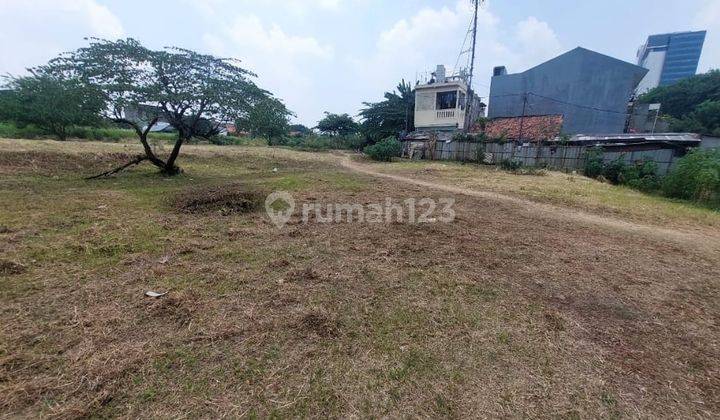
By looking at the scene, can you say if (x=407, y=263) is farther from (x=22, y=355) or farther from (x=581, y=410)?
(x=22, y=355)

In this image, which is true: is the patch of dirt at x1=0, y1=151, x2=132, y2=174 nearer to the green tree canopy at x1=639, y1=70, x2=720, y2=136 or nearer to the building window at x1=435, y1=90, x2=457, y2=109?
the building window at x1=435, y1=90, x2=457, y2=109

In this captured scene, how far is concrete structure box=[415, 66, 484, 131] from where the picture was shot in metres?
23.9

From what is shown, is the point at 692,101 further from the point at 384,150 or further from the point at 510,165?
the point at 384,150

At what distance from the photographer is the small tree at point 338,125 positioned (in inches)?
1266

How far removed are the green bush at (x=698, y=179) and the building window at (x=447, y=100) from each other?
15986mm

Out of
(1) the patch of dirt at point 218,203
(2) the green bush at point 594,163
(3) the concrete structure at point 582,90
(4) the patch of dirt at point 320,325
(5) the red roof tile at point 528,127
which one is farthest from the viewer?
(3) the concrete structure at point 582,90

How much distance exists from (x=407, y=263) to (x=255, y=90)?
8527 millimetres

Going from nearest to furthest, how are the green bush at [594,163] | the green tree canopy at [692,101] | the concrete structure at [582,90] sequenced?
1. the green bush at [594,163]
2. the concrete structure at [582,90]
3. the green tree canopy at [692,101]

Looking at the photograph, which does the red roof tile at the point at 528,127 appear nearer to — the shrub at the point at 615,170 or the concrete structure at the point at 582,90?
the concrete structure at the point at 582,90

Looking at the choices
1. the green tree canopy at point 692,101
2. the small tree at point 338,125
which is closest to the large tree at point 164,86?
the small tree at point 338,125

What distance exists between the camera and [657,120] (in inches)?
888

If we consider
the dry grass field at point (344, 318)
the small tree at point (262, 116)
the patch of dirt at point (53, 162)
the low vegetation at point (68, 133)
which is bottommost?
→ the dry grass field at point (344, 318)

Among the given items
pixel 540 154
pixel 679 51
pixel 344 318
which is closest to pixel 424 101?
pixel 540 154

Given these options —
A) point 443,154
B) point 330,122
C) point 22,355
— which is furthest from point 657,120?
point 22,355
